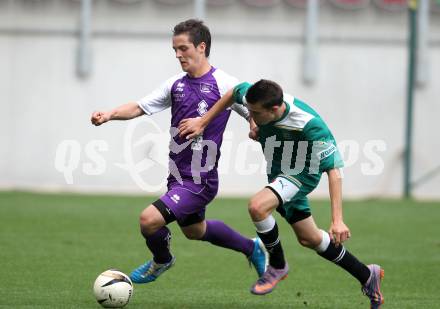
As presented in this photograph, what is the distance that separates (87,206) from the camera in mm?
13219

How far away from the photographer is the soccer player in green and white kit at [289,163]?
232 inches

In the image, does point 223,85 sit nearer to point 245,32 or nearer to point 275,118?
point 275,118

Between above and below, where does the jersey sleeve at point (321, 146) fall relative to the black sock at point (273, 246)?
above

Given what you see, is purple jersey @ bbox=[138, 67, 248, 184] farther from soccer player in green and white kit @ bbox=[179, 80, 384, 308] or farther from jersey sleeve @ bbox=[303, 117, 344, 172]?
jersey sleeve @ bbox=[303, 117, 344, 172]

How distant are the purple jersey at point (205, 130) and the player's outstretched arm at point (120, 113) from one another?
0.97 feet

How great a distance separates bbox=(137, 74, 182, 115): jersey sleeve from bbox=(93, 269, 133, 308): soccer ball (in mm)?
1394

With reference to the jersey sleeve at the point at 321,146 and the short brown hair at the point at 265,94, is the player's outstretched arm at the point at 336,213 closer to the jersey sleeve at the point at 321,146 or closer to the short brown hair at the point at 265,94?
the jersey sleeve at the point at 321,146

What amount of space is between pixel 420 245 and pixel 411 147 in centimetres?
689

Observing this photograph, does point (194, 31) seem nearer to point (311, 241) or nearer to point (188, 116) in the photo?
point (188, 116)

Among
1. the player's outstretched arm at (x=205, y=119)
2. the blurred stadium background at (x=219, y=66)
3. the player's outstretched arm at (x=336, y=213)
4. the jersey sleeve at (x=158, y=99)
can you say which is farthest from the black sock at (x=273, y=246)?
the blurred stadium background at (x=219, y=66)

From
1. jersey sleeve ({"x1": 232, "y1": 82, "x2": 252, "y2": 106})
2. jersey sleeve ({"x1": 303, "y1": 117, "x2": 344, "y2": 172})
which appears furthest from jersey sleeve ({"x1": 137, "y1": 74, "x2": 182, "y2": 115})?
jersey sleeve ({"x1": 303, "y1": 117, "x2": 344, "y2": 172})

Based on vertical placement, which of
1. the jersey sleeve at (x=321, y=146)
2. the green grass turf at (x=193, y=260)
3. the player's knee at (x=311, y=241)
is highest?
the jersey sleeve at (x=321, y=146)

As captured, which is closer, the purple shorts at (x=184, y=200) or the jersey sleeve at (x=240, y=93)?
the jersey sleeve at (x=240, y=93)

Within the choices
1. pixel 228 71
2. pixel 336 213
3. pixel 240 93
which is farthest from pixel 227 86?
pixel 228 71
